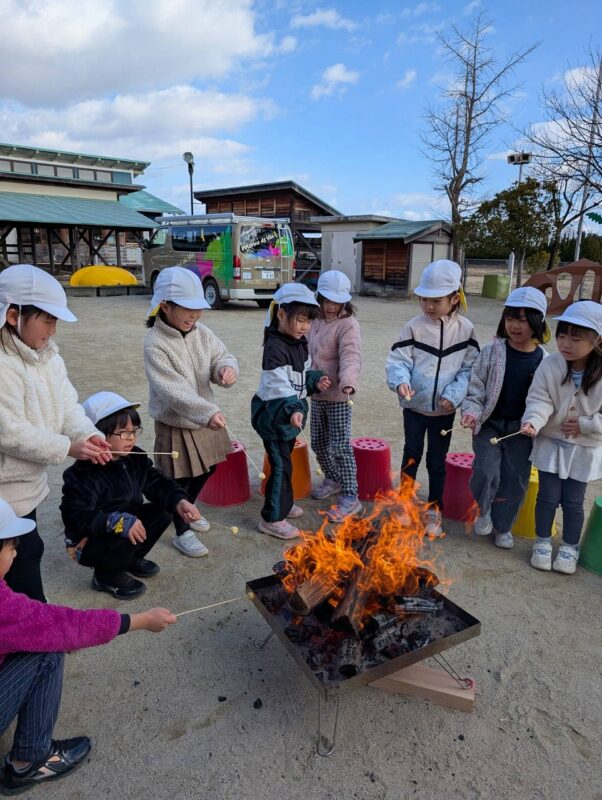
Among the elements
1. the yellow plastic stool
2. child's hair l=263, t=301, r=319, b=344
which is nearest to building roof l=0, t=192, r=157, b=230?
child's hair l=263, t=301, r=319, b=344

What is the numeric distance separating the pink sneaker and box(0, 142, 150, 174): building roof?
25.6 meters

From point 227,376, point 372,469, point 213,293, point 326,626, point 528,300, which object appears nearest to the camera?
point 326,626

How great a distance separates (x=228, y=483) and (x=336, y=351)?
4.38ft

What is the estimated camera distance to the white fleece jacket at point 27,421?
2.43m

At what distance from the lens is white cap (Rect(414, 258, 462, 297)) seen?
366cm

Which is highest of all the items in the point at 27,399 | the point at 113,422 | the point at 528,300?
the point at 528,300

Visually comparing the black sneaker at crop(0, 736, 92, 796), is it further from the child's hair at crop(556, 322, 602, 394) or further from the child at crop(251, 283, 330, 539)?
the child's hair at crop(556, 322, 602, 394)

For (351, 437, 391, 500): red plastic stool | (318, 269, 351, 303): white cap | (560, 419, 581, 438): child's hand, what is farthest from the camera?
(351, 437, 391, 500): red plastic stool

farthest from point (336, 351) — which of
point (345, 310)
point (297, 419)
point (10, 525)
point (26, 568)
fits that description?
point (10, 525)

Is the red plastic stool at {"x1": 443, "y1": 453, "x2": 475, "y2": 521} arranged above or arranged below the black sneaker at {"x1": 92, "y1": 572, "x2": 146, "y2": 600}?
above

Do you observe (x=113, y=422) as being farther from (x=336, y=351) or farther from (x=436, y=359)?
(x=436, y=359)

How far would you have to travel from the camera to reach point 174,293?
329 centimetres

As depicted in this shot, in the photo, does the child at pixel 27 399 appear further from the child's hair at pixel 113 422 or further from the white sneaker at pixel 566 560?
the white sneaker at pixel 566 560

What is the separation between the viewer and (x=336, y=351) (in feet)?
13.6
